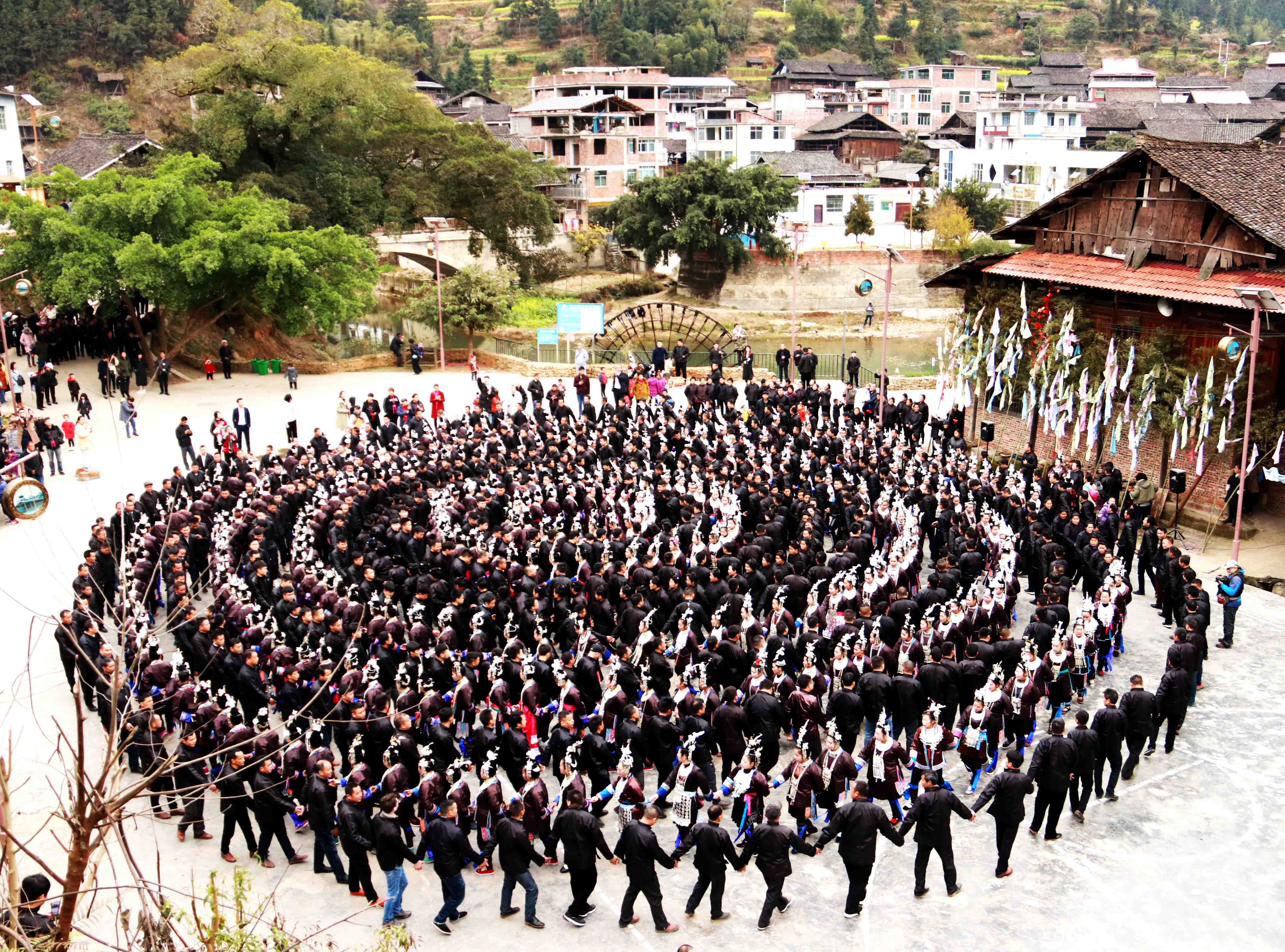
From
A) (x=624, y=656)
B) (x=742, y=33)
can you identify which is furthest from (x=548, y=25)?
(x=624, y=656)

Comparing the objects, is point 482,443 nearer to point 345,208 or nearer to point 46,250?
point 46,250

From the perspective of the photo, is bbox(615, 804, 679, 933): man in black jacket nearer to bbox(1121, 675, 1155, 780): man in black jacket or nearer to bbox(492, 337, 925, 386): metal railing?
bbox(1121, 675, 1155, 780): man in black jacket

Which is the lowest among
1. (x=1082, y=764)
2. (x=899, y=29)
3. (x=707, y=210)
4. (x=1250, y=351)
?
(x=1082, y=764)

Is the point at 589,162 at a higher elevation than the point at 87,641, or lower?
higher

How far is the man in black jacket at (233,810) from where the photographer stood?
10.9 m

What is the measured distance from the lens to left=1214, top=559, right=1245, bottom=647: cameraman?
15570 mm

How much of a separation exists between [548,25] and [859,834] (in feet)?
377

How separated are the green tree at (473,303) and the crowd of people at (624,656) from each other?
1742 centimetres

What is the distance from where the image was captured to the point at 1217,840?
11305 mm

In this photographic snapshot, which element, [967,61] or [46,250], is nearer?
[46,250]

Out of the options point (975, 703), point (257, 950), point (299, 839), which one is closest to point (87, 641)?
point (299, 839)

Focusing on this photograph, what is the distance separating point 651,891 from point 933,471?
475 inches

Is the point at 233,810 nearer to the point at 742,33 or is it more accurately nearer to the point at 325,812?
the point at 325,812

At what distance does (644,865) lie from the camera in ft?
32.0
